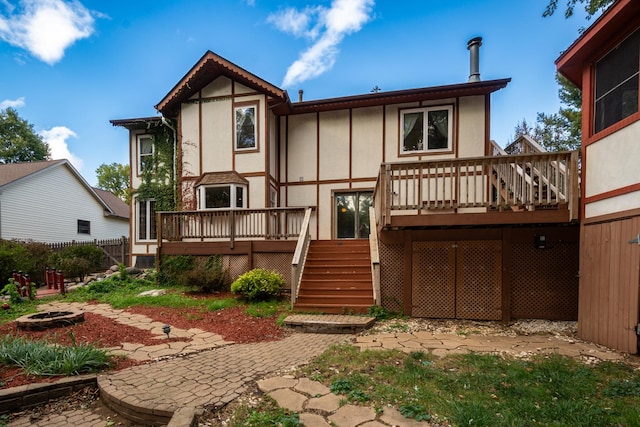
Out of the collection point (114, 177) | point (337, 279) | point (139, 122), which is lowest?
point (337, 279)

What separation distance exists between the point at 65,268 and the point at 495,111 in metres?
16.5

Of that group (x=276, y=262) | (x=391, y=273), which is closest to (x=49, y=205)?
(x=276, y=262)

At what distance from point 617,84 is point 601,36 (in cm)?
81

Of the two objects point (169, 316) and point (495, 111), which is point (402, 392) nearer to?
point (169, 316)

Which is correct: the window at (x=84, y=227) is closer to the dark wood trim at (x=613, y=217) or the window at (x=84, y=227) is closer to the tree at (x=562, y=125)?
the dark wood trim at (x=613, y=217)

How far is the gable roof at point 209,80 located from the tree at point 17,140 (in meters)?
29.5

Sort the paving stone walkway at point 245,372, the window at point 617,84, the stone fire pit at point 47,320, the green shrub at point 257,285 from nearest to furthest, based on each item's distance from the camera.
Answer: the paving stone walkway at point 245,372
the window at point 617,84
the stone fire pit at point 47,320
the green shrub at point 257,285

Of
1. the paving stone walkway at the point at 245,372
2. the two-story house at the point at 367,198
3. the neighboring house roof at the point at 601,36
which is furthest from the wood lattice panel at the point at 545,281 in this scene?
the neighboring house roof at the point at 601,36

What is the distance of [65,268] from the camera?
10.8 m

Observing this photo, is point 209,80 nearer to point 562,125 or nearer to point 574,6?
point 574,6

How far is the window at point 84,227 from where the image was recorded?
1911 centimetres

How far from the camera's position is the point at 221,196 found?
10.6 m

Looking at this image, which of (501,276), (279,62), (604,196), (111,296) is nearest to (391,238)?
(501,276)

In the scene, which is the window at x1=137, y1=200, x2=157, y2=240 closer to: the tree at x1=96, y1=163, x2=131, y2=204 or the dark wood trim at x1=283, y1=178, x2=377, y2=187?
the dark wood trim at x1=283, y1=178, x2=377, y2=187
